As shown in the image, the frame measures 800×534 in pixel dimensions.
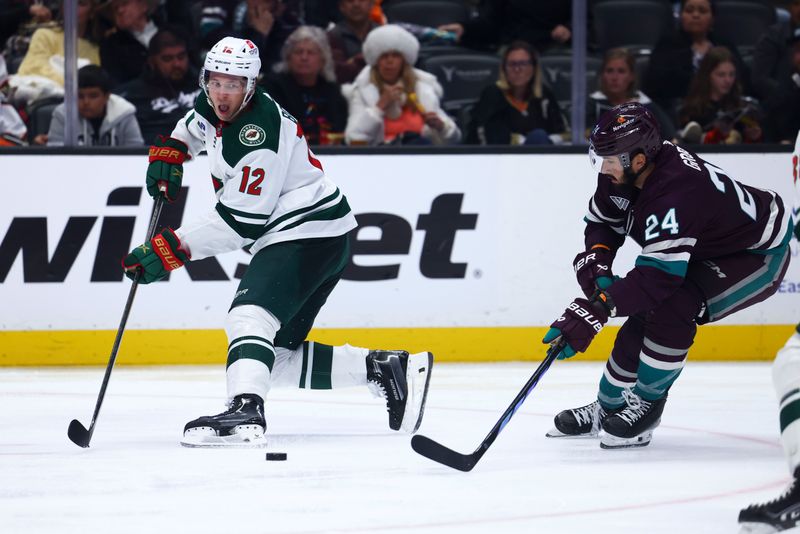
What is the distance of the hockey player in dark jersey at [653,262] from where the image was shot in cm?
358

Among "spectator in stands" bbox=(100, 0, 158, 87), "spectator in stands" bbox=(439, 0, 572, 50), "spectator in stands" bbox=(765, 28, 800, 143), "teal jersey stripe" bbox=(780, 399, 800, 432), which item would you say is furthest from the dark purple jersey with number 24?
"spectator in stands" bbox=(439, 0, 572, 50)

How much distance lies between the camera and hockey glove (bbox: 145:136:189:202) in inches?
166

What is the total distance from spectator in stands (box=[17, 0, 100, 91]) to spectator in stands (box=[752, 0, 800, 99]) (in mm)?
3335

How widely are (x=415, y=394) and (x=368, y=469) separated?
2.35ft

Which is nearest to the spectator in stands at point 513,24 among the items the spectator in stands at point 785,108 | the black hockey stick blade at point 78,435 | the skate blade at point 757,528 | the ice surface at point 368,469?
the spectator in stands at point 785,108

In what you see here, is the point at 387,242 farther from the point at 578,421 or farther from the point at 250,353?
the point at 250,353

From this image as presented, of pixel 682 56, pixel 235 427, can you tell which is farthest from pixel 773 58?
pixel 235 427

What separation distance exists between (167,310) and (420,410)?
6.99 ft

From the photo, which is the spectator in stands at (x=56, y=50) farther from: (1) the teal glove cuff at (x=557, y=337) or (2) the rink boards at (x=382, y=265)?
(1) the teal glove cuff at (x=557, y=337)

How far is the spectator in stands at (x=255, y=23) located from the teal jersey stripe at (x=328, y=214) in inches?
109

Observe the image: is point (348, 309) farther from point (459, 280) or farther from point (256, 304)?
point (256, 304)

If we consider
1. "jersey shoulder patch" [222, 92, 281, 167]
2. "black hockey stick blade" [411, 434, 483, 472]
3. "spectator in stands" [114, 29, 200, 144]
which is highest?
"jersey shoulder patch" [222, 92, 281, 167]

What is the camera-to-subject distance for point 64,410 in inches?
185

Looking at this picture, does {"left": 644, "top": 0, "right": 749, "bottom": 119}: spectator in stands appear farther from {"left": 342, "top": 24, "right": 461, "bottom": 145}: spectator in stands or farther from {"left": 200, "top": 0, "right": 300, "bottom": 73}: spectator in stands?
{"left": 200, "top": 0, "right": 300, "bottom": 73}: spectator in stands
